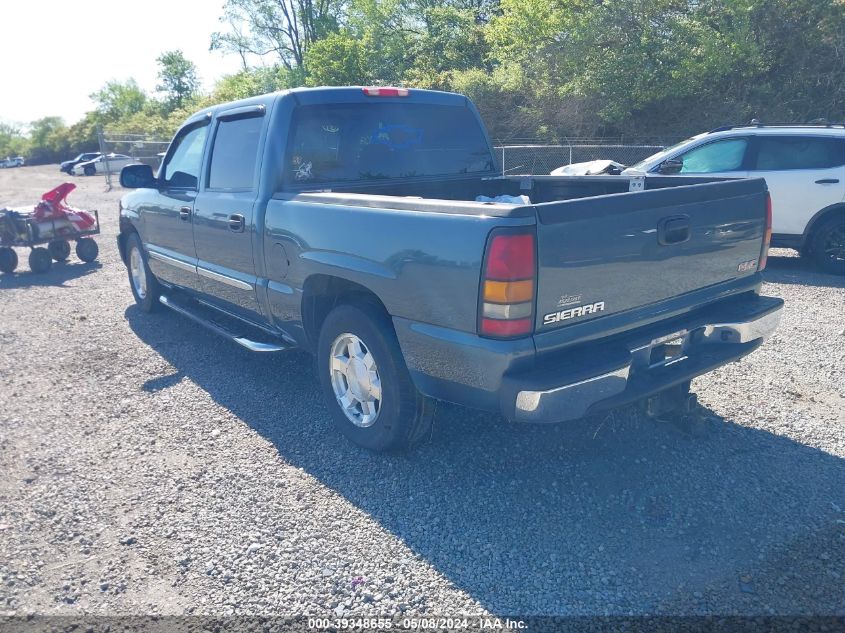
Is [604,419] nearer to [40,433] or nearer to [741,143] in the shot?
[40,433]

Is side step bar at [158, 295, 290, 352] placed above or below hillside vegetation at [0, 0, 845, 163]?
below

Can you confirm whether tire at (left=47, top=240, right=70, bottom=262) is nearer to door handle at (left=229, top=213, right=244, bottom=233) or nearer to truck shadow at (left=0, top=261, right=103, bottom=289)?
truck shadow at (left=0, top=261, right=103, bottom=289)

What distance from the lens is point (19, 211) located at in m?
10.1

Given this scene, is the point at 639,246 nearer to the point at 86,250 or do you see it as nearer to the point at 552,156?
the point at 86,250

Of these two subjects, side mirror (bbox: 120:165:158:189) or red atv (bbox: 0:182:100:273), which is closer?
side mirror (bbox: 120:165:158:189)

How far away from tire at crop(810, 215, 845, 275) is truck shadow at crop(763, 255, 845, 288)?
0.11 meters

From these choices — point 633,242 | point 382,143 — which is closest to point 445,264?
point 633,242

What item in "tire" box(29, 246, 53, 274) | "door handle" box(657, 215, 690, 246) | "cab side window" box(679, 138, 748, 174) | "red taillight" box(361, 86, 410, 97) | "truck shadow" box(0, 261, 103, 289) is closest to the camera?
"door handle" box(657, 215, 690, 246)

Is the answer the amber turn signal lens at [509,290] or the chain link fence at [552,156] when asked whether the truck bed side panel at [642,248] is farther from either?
the chain link fence at [552,156]

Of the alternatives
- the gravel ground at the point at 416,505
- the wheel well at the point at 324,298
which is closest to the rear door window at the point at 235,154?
the wheel well at the point at 324,298

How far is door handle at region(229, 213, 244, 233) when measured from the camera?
4504 mm

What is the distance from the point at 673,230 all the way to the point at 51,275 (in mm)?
9651

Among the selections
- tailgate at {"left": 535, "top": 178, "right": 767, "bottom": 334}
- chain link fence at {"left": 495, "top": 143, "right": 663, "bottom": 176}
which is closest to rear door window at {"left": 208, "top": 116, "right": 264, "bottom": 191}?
tailgate at {"left": 535, "top": 178, "right": 767, "bottom": 334}

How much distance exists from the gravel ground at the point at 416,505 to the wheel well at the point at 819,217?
3684 millimetres
